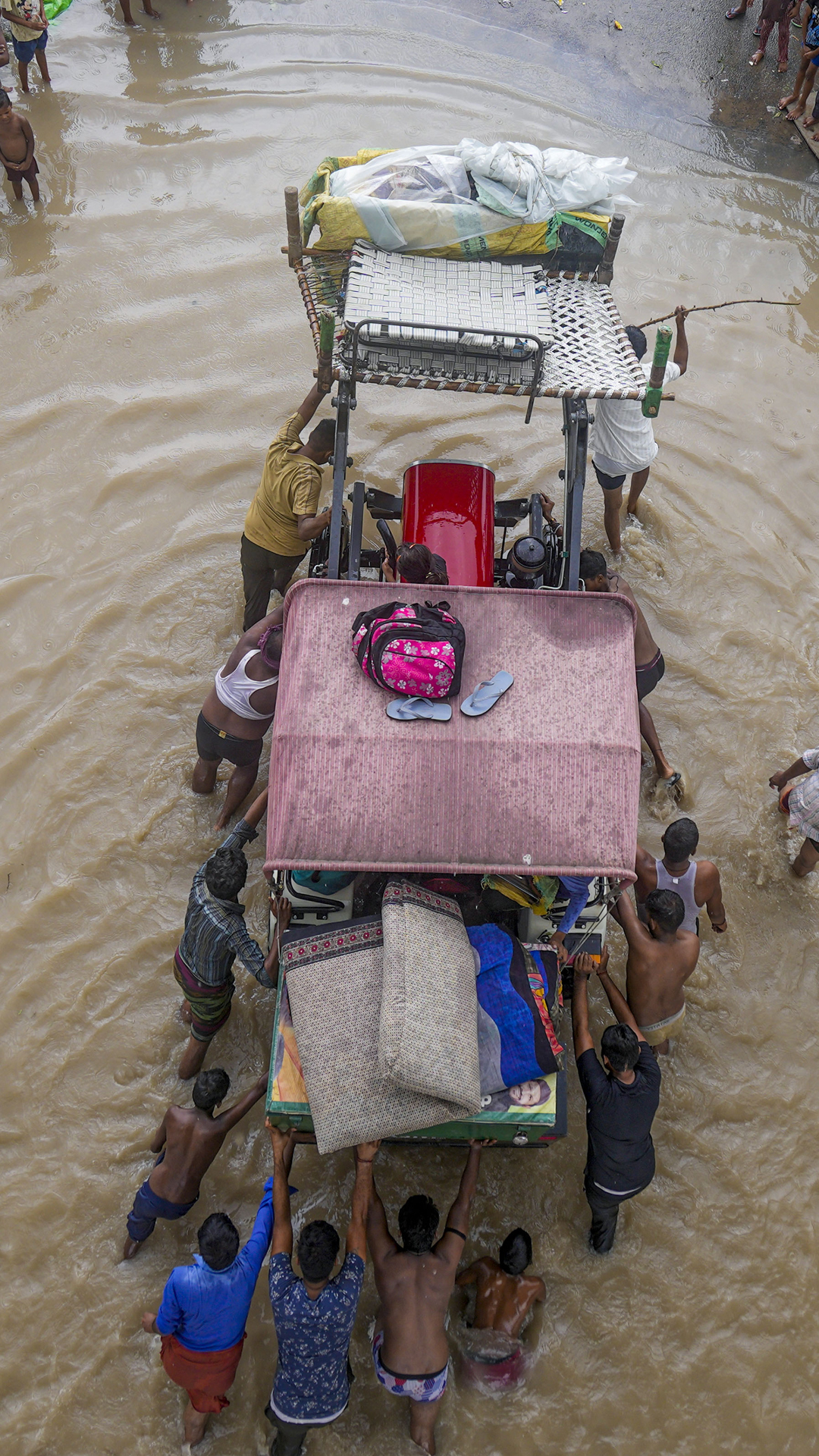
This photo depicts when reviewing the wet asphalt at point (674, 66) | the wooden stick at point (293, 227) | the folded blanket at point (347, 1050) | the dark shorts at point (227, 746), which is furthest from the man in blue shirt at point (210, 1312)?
the wet asphalt at point (674, 66)

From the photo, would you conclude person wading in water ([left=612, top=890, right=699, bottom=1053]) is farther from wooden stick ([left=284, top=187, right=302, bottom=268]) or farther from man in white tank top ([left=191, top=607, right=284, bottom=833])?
wooden stick ([left=284, top=187, right=302, bottom=268])

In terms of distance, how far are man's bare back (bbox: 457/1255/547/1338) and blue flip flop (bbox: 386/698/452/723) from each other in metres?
2.32

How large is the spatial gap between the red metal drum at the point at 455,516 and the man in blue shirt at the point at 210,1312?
295 centimetres

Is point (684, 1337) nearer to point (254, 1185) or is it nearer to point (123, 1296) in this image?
point (254, 1185)

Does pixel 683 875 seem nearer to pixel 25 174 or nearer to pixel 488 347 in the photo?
pixel 488 347

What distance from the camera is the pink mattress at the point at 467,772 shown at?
3.55 metres

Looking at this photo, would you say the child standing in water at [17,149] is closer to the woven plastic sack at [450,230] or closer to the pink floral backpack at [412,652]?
the woven plastic sack at [450,230]

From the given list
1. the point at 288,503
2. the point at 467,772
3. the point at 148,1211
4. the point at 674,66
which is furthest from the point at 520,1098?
the point at 674,66

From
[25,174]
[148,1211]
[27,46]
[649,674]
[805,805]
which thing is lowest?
[148,1211]

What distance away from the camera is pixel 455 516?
5082 millimetres

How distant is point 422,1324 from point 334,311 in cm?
423

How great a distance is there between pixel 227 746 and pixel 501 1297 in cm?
278

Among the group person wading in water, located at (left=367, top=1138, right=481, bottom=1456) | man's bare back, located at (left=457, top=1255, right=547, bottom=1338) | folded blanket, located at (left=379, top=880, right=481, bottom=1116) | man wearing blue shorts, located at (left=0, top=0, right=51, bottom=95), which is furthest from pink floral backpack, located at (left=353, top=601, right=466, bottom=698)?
man wearing blue shorts, located at (left=0, top=0, right=51, bottom=95)

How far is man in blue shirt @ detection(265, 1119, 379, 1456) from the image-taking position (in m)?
3.40
